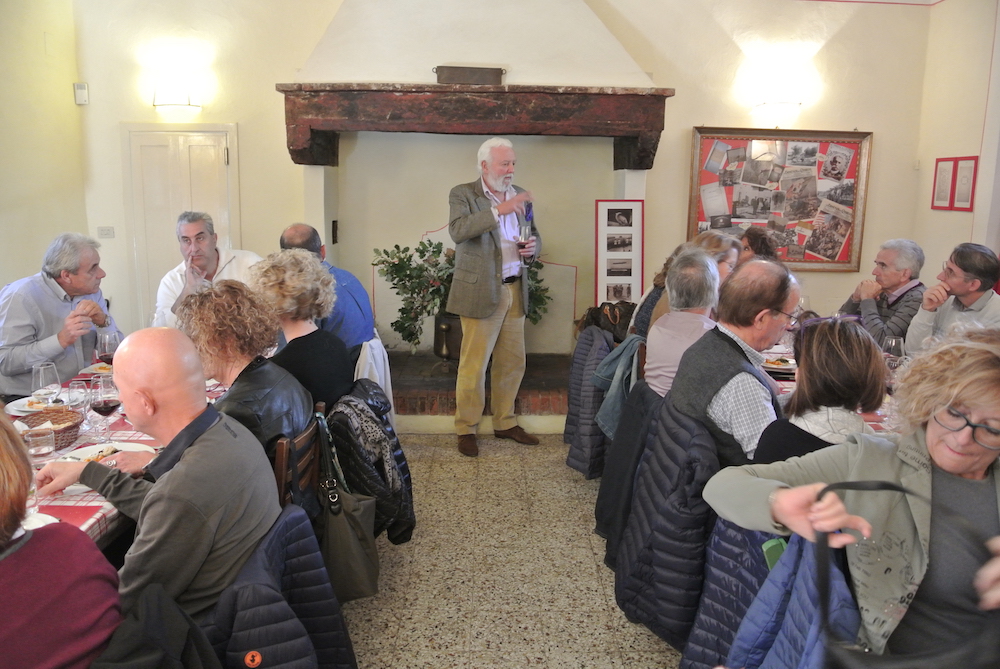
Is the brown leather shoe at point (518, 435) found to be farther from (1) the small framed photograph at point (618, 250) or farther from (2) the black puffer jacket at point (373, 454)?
(2) the black puffer jacket at point (373, 454)

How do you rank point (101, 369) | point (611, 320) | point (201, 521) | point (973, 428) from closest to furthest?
point (973, 428) < point (201, 521) < point (101, 369) < point (611, 320)

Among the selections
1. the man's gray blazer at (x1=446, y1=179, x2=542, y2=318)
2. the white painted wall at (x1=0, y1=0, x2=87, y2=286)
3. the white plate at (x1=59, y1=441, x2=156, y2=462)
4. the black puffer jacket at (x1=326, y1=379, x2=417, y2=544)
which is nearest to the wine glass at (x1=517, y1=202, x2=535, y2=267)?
the man's gray blazer at (x1=446, y1=179, x2=542, y2=318)

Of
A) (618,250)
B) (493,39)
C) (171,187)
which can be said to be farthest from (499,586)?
(171,187)

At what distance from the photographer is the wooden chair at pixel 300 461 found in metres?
2.00

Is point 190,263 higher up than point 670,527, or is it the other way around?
point 190,263

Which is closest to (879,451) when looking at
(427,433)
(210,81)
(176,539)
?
(176,539)

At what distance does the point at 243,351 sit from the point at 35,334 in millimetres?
1493

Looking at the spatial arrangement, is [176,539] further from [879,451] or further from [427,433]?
[427,433]

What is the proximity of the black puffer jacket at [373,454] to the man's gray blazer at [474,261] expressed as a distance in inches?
61.6

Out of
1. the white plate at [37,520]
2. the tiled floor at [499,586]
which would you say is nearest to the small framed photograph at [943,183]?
the tiled floor at [499,586]

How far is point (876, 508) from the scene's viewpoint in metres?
1.41

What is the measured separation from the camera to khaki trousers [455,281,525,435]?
4.34m

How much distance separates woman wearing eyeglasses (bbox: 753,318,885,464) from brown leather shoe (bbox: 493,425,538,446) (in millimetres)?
2658

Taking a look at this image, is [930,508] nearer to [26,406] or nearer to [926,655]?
[926,655]
